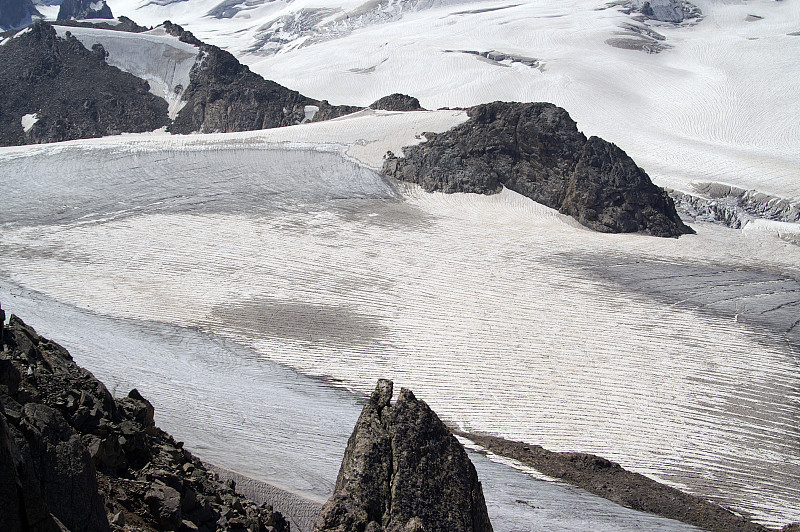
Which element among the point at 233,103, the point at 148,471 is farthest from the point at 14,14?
the point at 148,471

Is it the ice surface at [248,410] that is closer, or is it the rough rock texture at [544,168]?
the ice surface at [248,410]

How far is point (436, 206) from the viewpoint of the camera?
987 inches

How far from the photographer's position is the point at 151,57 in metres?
45.4

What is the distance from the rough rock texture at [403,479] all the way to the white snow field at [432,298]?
13.0ft

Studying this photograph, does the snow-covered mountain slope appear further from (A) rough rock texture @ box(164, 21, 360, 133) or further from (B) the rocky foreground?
(B) the rocky foreground

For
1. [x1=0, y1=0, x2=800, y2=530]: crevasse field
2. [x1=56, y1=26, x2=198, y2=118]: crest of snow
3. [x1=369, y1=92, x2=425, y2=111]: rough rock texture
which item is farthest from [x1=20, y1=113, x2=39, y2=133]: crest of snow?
[x1=369, y1=92, x2=425, y2=111]: rough rock texture

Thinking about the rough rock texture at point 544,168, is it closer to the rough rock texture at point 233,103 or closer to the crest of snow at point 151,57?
the rough rock texture at point 233,103

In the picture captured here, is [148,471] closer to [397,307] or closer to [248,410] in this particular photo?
[248,410]

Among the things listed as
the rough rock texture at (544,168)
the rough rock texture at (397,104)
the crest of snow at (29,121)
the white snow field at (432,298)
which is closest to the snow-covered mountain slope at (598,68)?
the rough rock texture at (544,168)

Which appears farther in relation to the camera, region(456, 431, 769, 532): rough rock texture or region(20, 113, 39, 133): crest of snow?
region(20, 113, 39, 133): crest of snow

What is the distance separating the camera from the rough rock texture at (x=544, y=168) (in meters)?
25.2

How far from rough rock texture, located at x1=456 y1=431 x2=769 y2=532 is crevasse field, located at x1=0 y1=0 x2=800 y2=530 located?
14.3 inches

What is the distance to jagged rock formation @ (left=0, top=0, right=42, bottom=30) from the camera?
101m

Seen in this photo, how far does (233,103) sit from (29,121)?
10627mm
